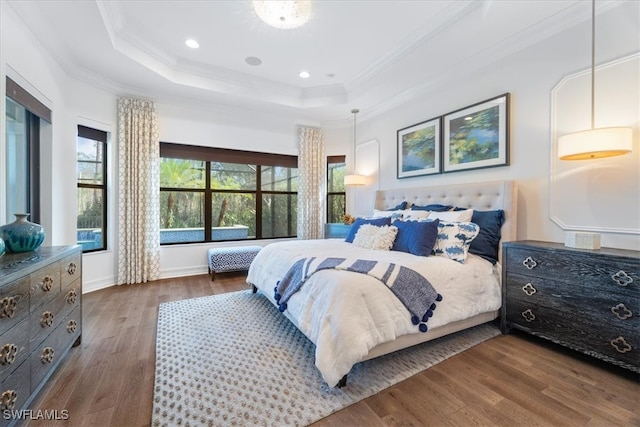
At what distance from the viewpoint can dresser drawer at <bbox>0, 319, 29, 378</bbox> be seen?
1.21 meters

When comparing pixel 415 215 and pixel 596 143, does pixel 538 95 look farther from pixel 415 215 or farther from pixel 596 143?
pixel 415 215

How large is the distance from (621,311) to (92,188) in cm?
554

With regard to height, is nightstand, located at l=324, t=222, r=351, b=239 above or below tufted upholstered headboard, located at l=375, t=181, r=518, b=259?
below

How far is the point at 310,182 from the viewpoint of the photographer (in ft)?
17.1

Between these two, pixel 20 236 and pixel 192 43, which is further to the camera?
pixel 192 43

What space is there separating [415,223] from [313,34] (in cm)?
228

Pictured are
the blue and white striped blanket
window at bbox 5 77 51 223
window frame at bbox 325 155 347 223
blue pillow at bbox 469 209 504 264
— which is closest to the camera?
the blue and white striped blanket

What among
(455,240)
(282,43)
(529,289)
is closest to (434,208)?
(455,240)

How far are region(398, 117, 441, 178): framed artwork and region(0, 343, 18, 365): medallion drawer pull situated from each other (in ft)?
13.0

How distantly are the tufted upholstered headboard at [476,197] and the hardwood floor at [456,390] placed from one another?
1.10 meters

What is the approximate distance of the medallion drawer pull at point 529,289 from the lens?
2.21 m

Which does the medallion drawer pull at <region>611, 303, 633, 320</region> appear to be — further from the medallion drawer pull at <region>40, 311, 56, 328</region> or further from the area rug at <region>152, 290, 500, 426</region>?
the medallion drawer pull at <region>40, 311, 56, 328</region>

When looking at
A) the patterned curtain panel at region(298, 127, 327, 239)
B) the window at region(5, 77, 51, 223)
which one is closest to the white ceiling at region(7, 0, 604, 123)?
the window at region(5, 77, 51, 223)

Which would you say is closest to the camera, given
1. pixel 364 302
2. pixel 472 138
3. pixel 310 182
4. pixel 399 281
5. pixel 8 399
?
pixel 8 399
